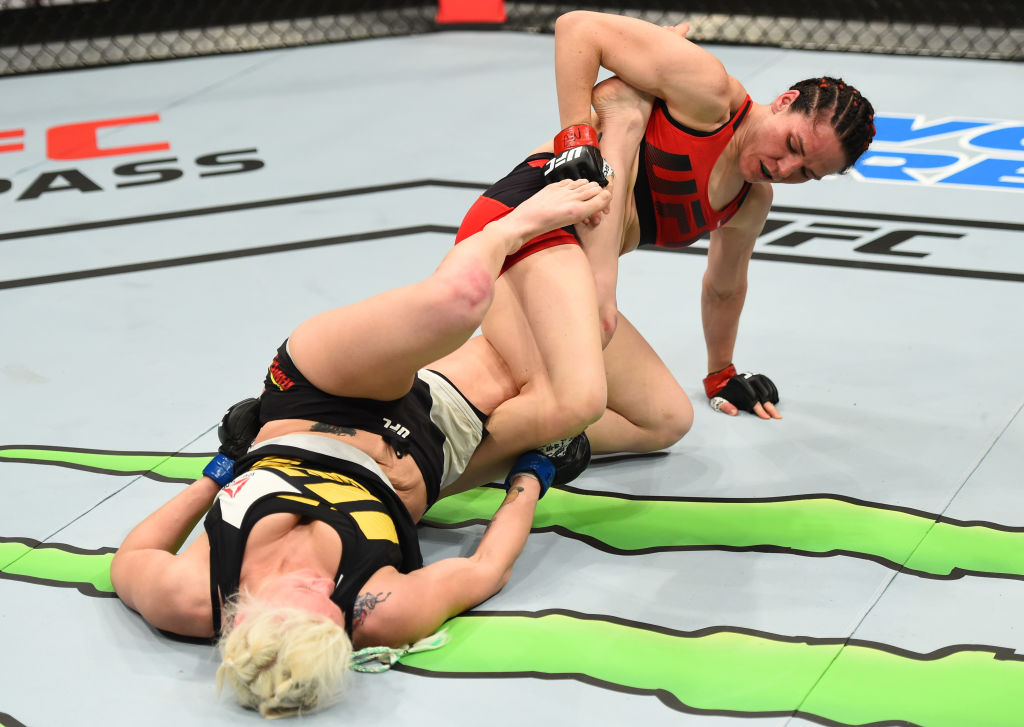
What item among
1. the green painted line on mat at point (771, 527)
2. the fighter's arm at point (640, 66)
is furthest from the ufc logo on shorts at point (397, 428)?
the fighter's arm at point (640, 66)

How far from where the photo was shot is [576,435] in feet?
7.83

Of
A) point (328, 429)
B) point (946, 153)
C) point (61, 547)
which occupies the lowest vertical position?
point (61, 547)

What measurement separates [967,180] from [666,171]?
212 centimetres

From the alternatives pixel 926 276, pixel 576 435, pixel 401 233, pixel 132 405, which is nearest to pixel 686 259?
pixel 926 276

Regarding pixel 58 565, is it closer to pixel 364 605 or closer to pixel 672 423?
pixel 364 605

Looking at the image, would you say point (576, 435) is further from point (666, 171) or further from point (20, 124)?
point (20, 124)

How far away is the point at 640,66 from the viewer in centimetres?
238

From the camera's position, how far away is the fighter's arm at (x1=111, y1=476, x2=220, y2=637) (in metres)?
1.93

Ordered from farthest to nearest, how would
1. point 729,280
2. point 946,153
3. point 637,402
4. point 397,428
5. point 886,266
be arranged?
point 946,153
point 886,266
point 729,280
point 637,402
point 397,428

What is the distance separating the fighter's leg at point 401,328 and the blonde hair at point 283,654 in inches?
18.3

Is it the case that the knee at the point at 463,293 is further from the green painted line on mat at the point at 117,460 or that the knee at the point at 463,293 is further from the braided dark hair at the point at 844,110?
the green painted line on mat at the point at 117,460

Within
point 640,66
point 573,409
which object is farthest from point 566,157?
point 573,409

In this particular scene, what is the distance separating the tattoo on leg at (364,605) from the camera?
189cm

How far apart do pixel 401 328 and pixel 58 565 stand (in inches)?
37.7
